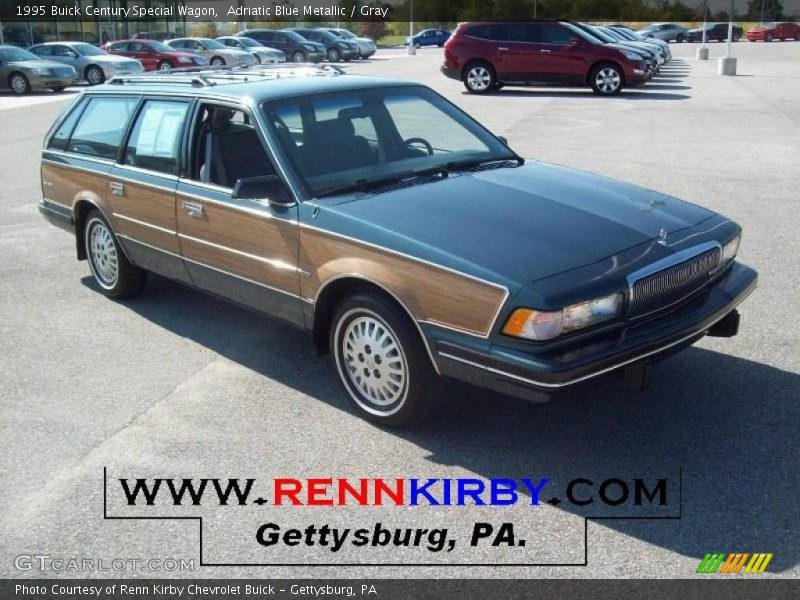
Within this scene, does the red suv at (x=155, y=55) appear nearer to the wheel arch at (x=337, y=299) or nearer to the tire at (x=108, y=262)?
the tire at (x=108, y=262)

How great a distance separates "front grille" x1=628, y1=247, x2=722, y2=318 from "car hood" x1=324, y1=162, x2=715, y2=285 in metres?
0.20

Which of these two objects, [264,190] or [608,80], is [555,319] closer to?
[264,190]

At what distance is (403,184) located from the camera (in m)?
4.87

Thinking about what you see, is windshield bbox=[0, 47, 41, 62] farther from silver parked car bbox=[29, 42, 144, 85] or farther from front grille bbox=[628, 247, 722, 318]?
front grille bbox=[628, 247, 722, 318]

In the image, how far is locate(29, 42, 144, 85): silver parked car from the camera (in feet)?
91.0

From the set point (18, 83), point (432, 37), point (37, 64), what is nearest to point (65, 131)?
point (37, 64)

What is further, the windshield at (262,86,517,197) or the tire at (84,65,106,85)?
the tire at (84,65,106,85)

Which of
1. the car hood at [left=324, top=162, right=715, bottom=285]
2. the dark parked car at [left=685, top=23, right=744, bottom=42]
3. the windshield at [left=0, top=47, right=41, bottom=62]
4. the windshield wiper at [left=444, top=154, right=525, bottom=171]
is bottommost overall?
the car hood at [left=324, top=162, right=715, bottom=285]

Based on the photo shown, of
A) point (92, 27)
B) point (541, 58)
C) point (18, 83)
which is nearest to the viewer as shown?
point (541, 58)

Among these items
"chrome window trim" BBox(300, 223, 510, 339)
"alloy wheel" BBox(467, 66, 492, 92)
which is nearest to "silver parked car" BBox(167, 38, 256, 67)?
"alloy wheel" BBox(467, 66, 492, 92)

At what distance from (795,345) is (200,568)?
3776 mm

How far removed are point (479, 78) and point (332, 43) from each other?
21643mm

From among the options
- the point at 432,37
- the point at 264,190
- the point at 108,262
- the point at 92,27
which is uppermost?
the point at 92,27

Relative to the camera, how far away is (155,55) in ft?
A: 104
